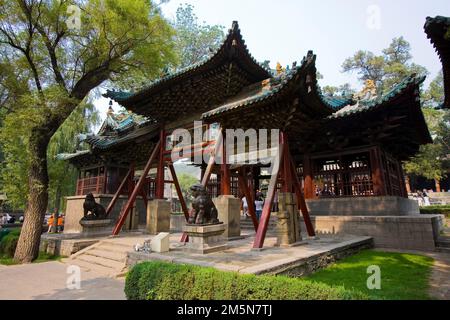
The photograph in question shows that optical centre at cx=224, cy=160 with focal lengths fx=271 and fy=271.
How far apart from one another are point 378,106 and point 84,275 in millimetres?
11542

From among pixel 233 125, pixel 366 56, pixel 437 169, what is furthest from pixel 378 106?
pixel 366 56

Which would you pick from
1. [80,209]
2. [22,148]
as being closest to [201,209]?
[22,148]

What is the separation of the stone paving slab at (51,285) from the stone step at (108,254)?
88 cm

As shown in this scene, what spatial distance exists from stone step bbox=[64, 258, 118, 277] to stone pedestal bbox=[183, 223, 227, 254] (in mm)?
2492

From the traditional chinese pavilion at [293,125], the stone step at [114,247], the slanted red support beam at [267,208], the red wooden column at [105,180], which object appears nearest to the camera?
the slanted red support beam at [267,208]

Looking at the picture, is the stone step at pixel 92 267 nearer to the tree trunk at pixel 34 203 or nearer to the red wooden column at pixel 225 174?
the tree trunk at pixel 34 203

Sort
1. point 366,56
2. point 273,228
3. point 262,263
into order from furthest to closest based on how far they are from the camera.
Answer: point 366,56
point 273,228
point 262,263

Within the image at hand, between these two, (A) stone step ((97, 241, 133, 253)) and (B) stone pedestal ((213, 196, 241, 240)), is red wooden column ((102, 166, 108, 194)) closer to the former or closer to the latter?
(A) stone step ((97, 241, 133, 253))

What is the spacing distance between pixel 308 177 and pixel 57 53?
12800 millimetres

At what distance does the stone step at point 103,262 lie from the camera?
8.36m

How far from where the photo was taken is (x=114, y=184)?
18.3 metres

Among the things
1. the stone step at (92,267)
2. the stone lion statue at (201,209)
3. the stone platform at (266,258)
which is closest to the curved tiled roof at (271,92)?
the stone lion statue at (201,209)

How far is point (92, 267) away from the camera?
893 centimetres
